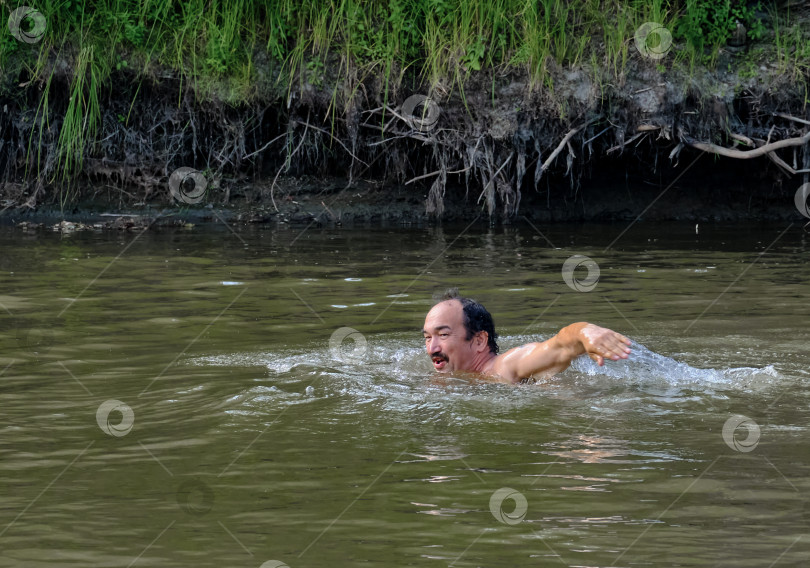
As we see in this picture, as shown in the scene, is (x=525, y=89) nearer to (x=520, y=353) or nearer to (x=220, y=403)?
(x=520, y=353)

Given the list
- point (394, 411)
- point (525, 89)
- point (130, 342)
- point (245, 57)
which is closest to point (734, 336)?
point (394, 411)

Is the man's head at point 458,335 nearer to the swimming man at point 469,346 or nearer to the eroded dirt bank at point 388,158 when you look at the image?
the swimming man at point 469,346

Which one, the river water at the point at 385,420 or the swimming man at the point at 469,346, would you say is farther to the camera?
the swimming man at the point at 469,346

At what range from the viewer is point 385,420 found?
5398 mm

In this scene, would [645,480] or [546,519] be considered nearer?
[546,519]

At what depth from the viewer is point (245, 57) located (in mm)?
13172

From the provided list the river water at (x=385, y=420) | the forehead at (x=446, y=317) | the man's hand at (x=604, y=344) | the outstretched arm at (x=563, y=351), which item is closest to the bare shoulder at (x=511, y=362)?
the outstretched arm at (x=563, y=351)

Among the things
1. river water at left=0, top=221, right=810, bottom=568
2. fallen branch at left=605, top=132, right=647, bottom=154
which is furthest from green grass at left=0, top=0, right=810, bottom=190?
river water at left=0, top=221, right=810, bottom=568

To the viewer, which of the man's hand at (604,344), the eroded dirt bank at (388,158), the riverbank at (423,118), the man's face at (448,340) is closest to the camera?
the man's hand at (604,344)

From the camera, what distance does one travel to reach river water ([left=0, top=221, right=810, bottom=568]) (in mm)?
3770

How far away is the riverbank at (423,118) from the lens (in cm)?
1238

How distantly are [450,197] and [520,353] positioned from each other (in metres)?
7.49

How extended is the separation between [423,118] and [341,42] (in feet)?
4.42

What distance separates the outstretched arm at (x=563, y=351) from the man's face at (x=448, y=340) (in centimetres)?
23
